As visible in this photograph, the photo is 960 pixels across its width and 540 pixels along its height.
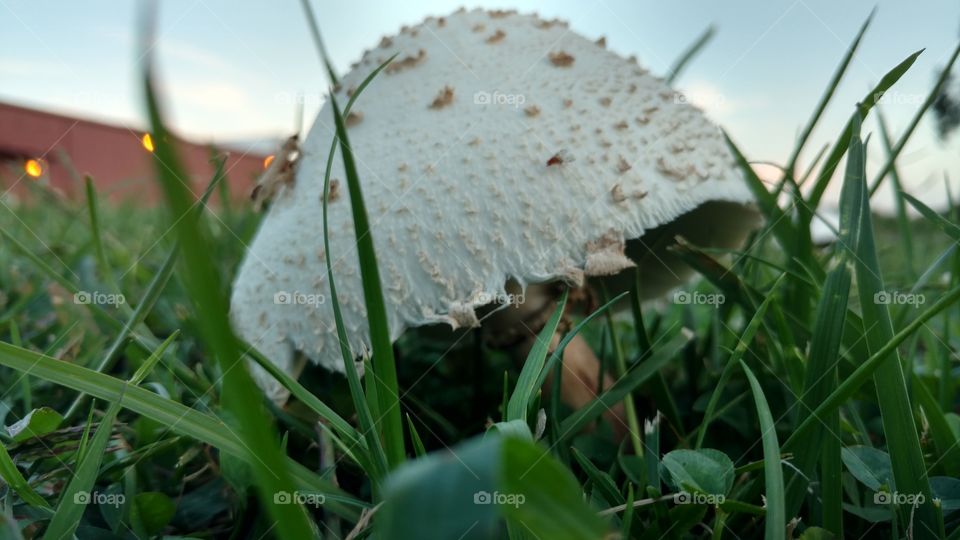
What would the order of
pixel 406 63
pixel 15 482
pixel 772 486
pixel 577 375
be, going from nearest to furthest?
1. pixel 772 486
2. pixel 15 482
3. pixel 406 63
4. pixel 577 375

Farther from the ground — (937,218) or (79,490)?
(937,218)

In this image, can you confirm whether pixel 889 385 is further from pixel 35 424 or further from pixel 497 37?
pixel 35 424

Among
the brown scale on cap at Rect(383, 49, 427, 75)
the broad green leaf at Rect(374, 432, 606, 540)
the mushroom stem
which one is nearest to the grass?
the broad green leaf at Rect(374, 432, 606, 540)

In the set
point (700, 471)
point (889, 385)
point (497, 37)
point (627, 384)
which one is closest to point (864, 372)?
point (889, 385)

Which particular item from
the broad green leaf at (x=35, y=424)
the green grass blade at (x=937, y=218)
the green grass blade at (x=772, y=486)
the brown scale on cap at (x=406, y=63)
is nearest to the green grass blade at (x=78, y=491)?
the broad green leaf at (x=35, y=424)

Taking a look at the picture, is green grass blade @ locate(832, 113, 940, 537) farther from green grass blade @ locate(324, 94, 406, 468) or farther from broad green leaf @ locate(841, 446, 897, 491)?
green grass blade @ locate(324, 94, 406, 468)

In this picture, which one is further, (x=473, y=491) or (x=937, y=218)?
(x=937, y=218)
